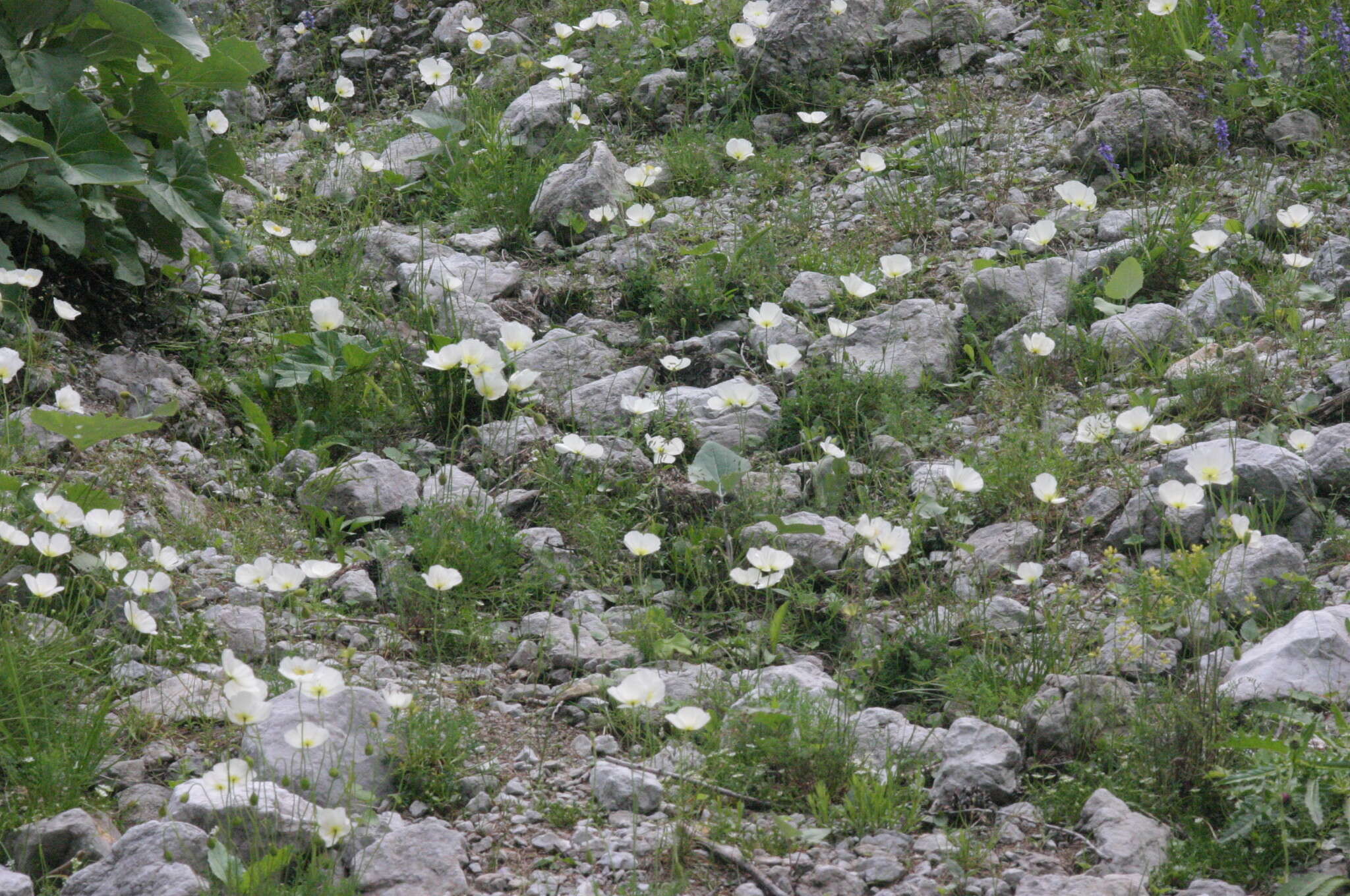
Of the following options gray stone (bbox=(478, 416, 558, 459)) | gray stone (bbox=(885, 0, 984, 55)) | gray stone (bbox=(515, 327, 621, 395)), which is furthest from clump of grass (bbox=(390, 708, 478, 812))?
gray stone (bbox=(885, 0, 984, 55))

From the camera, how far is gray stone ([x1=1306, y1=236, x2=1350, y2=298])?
3.91 metres

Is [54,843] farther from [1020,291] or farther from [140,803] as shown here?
[1020,291]

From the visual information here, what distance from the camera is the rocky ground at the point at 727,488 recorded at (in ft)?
7.54

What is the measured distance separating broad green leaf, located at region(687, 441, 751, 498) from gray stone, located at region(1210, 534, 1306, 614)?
1245mm

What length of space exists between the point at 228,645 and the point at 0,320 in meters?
1.44

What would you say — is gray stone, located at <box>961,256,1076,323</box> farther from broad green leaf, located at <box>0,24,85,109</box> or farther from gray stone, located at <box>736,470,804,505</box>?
broad green leaf, located at <box>0,24,85,109</box>


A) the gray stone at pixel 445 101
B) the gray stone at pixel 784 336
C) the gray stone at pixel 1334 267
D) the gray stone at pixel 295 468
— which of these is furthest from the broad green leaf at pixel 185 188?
the gray stone at pixel 1334 267

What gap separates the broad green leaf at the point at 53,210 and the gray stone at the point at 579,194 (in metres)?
1.87

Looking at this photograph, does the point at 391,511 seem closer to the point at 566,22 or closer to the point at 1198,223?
the point at 1198,223

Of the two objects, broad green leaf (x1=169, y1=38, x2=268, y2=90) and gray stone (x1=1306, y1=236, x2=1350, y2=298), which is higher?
broad green leaf (x1=169, y1=38, x2=268, y2=90)

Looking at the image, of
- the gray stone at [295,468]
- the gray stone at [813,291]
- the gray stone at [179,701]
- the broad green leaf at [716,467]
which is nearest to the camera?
the gray stone at [179,701]

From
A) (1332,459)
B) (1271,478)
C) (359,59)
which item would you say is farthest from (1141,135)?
(359,59)

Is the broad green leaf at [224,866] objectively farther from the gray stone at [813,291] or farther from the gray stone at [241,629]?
the gray stone at [813,291]

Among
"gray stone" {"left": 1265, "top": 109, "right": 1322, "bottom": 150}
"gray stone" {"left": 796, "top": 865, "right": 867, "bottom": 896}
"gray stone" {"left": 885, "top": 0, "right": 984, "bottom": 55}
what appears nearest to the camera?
"gray stone" {"left": 796, "top": 865, "right": 867, "bottom": 896}
